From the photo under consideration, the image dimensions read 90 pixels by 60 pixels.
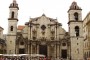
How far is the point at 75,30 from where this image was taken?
52.8 m

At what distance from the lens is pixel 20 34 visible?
5312cm

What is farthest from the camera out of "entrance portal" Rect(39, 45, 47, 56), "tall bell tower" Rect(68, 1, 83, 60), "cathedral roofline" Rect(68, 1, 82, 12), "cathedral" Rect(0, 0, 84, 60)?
"entrance portal" Rect(39, 45, 47, 56)

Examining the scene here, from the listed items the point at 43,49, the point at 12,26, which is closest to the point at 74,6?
the point at 43,49

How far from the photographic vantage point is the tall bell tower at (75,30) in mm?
51281

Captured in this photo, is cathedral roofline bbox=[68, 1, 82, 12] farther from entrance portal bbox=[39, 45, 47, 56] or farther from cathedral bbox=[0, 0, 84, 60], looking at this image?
entrance portal bbox=[39, 45, 47, 56]

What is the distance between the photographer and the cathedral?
52.0 m

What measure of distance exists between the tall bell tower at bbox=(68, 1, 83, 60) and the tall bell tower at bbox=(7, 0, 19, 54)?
436 inches

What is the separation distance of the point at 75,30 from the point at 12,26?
12832 millimetres

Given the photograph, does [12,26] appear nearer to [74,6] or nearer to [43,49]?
[43,49]

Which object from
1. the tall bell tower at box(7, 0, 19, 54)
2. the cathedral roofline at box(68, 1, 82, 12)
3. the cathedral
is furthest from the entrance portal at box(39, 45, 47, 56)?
the cathedral roofline at box(68, 1, 82, 12)

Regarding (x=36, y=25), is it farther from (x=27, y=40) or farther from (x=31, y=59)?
(x=31, y=59)

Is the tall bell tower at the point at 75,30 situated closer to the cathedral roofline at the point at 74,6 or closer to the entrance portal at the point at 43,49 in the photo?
the cathedral roofline at the point at 74,6

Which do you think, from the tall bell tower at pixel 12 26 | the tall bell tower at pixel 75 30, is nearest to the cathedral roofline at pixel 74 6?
the tall bell tower at pixel 75 30

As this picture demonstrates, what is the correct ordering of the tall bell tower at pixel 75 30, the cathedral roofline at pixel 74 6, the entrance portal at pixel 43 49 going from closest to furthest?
1. the tall bell tower at pixel 75 30
2. the cathedral roofline at pixel 74 6
3. the entrance portal at pixel 43 49
